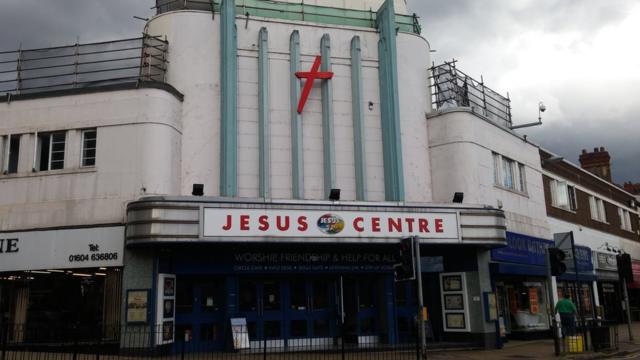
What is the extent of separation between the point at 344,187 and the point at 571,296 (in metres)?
16.3

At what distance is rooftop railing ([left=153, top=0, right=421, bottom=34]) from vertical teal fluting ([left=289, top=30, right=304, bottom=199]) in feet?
4.35

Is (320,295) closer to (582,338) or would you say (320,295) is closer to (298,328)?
Result: (298,328)

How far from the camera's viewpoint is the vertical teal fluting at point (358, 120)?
22281 millimetres

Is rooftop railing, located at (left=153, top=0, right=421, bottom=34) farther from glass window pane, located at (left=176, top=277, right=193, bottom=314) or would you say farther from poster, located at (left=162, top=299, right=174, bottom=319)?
poster, located at (left=162, top=299, right=174, bottom=319)

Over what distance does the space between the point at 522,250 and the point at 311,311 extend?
33.1 feet

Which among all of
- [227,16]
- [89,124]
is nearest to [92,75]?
[89,124]

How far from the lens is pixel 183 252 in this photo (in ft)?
64.6

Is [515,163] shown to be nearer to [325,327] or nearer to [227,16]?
[325,327]

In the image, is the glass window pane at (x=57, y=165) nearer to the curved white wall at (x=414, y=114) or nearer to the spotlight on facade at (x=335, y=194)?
the spotlight on facade at (x=335, y=194)

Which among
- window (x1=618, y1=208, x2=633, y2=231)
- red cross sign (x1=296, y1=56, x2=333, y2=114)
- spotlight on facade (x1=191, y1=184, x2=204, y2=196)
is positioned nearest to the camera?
spotlight on facade (x1=191, y1=184, x2=204, y2=196)

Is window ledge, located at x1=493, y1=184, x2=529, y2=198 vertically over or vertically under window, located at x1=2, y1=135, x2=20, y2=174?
under

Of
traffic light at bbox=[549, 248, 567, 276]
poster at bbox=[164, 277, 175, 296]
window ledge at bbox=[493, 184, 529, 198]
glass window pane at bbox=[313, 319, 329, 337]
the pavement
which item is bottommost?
the pavement

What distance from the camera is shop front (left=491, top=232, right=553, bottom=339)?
2508cm

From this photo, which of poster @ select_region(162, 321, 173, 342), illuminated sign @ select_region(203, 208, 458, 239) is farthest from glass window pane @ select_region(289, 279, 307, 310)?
poster @ select_region(162, 321, 173, 342)
